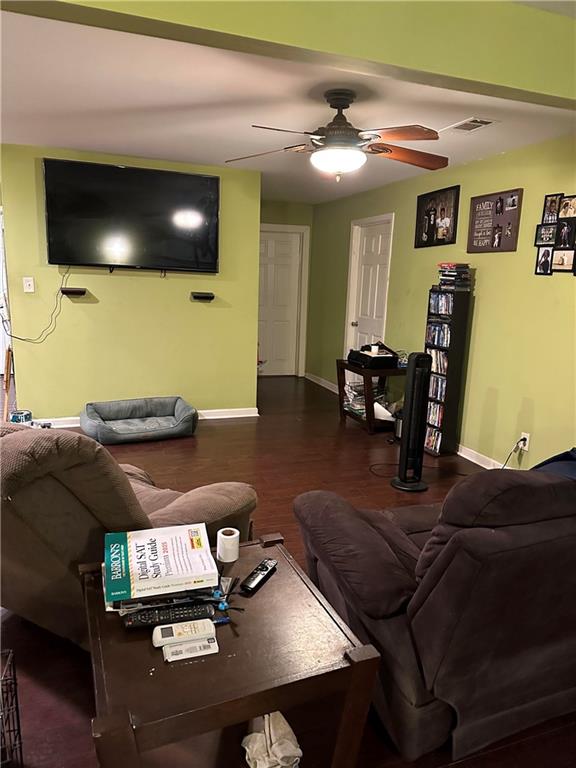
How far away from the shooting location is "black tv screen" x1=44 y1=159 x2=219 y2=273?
4.25 metres

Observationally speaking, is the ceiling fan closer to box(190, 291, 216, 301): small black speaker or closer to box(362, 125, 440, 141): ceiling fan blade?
box(362, 125, 440, 141): ceiling fan blade

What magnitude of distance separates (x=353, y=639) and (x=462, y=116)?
2.91 meters

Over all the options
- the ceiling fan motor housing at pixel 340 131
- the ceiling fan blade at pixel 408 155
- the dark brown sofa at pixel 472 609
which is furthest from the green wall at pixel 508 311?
the dark brown sofa at pixel 472 609

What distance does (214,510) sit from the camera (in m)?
1.97

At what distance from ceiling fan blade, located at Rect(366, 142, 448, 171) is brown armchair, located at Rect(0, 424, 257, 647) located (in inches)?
85.6

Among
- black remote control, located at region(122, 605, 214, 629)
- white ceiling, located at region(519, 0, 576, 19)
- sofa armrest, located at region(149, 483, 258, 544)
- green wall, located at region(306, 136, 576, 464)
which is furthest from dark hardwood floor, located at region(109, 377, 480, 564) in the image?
white ceiling, located at region(519, 0, 576, 19)

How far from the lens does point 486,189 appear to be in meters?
3.96

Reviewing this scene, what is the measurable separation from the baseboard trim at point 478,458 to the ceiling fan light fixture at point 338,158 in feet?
8.21

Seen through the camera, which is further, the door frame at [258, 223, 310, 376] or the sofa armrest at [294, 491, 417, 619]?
the door frame at [258, 223, 310, 376]

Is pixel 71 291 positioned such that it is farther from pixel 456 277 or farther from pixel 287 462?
pixel 456 277

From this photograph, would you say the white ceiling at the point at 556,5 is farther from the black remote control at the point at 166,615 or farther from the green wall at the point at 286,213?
the green wall at the point at 286,213

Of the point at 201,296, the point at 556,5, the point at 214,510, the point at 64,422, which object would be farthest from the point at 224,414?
the point at 556,5

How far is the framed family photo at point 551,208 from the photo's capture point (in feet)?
11.0

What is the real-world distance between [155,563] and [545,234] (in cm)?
329
